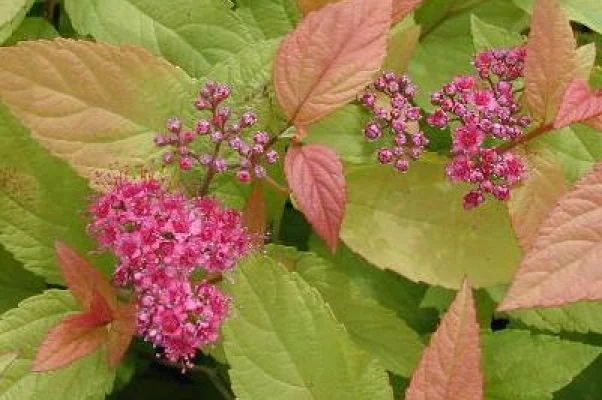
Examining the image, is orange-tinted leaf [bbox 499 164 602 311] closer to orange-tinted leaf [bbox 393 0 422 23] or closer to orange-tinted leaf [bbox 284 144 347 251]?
orange-tinted leaf [bbox 284 144 347 251]

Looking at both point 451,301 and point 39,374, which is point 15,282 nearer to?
point 39,374

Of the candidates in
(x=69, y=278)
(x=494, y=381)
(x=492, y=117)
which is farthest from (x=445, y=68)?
(x=69, y=278)

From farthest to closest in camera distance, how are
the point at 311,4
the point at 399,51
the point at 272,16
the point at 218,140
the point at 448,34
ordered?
the point at 448,34 < the point at 272,16 < the point at 399,51 < the point at 311,4 < the point at 218,140

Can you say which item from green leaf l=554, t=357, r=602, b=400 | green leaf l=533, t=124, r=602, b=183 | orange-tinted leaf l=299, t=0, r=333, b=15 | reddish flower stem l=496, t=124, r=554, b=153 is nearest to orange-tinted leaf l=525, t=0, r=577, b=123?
reddish flower stem l=496, t=124, r=554, b=153

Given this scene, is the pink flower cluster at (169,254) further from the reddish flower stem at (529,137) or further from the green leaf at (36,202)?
the reddish flower stem at (529,137)

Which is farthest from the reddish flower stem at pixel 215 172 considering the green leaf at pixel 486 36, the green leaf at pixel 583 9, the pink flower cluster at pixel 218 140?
the green leaf at pixel 583 9

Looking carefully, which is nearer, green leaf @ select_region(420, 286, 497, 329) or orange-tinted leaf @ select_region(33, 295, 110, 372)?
orange-tinted leaf @ select_region(33, 295, 110, 372)

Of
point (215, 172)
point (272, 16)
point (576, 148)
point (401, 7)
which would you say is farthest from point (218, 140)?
point (576, 148)
